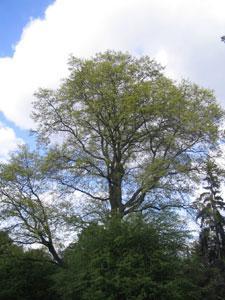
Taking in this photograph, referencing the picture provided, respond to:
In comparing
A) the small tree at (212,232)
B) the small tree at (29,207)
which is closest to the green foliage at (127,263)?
the small tree at (29,207)

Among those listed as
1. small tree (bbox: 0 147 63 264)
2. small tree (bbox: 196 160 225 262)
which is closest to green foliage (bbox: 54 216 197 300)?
small tree (bbox: 0 147 63 264)

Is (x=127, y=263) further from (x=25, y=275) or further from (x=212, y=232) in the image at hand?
(x=212, y=232)

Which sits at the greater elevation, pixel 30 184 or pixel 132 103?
pixel 132 103

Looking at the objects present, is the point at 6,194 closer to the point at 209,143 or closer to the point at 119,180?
the point at 119,180

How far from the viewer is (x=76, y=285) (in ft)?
75.3

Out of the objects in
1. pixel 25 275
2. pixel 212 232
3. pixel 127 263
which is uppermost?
pixel 212 232

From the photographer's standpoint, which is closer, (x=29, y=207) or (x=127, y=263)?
(x=127, y=263)

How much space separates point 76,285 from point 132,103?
12.1 m

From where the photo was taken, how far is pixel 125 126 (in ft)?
106

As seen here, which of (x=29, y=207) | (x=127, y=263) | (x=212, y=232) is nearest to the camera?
(x=127, y=263)

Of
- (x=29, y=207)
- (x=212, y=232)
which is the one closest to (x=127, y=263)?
(x=29, y=207)

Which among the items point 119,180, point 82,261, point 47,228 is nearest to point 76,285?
point 82,261

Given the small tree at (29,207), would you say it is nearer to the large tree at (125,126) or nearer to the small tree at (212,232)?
the large tree at (125,126)

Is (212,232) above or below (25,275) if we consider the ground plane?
above
